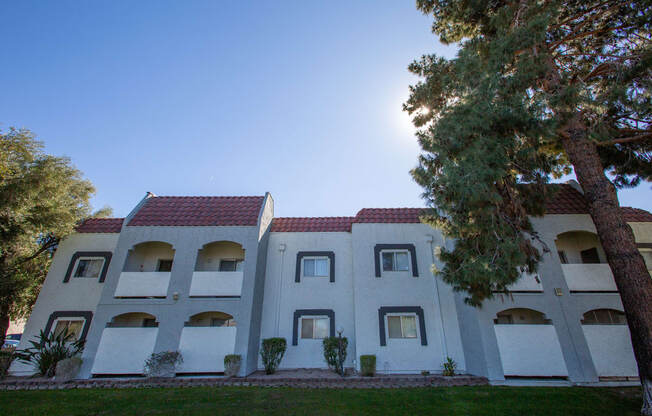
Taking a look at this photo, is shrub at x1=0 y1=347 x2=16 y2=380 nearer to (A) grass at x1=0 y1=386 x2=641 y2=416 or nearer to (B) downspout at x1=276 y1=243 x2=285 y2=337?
(A) grass at x1=0 y1=386 x2=641 y2=416

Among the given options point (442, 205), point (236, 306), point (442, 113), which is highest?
point (442, 113)

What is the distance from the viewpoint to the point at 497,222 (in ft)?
26.4

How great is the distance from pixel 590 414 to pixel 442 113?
9.15 m

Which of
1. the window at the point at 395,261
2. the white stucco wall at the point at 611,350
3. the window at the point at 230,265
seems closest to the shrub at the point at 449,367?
the window at the point at 395,261

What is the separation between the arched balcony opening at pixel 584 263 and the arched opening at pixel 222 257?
49.0 feet

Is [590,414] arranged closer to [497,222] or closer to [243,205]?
[497,222]

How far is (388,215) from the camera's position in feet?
49.6

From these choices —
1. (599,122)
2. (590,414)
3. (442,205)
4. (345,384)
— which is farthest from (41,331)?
(599,122)

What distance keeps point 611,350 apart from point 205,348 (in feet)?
51.6

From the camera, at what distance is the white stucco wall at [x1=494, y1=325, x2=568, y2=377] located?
1052cm

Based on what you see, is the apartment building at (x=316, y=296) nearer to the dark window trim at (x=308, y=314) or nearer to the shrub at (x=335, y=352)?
the dark window trim at (x=308, y=314)

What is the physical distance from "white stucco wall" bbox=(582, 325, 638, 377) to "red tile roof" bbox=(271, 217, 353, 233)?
423 inches

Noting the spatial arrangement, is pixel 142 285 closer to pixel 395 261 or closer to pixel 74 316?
pixel 74 316

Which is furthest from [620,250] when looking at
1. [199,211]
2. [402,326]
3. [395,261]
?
[199,211]
